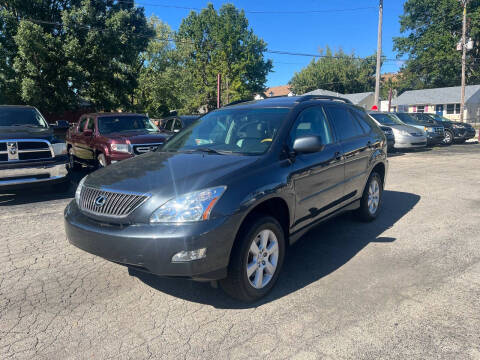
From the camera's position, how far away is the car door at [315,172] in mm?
3639

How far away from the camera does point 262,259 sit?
3172mm

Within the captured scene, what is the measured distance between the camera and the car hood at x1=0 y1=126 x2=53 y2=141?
21.2 feet

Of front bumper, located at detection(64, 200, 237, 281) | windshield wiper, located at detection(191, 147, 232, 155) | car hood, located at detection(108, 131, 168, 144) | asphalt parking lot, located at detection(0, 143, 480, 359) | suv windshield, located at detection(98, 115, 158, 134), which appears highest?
suv windshield, located at detection(98, 115, 158, 134)

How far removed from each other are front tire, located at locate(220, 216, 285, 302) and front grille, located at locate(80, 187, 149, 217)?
2.83 feet

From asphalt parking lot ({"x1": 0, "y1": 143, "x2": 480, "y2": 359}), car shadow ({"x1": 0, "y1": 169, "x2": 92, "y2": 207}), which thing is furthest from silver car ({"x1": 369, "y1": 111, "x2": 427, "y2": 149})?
car shadow ({"x1": 0, "y1": 169, "x2": 92, "y2": 207})

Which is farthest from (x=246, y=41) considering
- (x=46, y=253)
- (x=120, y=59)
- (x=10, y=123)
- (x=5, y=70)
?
(x=46, y=253)

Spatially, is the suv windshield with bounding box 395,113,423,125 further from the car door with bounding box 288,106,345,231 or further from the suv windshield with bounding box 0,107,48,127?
the suv windshield with bounding box 0,107,48,127

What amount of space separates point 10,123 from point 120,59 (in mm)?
14407

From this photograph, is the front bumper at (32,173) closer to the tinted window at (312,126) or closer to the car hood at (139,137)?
the car hood at (139,137)

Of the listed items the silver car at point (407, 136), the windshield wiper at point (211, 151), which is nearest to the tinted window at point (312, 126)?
the windshield wiper at point (211, 151)

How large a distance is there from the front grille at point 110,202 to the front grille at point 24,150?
3953 mm

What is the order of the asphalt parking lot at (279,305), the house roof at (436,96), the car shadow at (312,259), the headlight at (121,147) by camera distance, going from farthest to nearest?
the house roof at (436,96)
the headlight at (121,147)
the car shadow at (312,259)
the asphalt parking lot at (279,305)

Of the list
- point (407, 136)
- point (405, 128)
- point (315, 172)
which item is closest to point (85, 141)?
point (315, 172)

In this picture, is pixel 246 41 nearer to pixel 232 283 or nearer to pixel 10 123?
pixel 10 123
